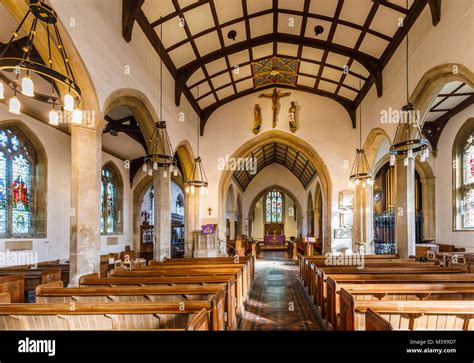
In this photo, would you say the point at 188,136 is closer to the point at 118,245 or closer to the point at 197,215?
the point at 197,215

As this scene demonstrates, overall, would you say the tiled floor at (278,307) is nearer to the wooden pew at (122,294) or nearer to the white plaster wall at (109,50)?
the wooden pew at (122,294)

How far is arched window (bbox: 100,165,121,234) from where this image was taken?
1184 cm

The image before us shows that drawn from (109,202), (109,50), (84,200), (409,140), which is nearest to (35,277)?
(84,200)

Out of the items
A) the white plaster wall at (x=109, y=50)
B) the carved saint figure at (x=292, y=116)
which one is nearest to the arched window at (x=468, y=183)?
the carved saint figure at (x=292, y=116)

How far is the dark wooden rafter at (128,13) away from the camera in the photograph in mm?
6238

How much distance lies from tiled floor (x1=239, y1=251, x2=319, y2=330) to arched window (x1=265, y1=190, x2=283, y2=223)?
15.7 m

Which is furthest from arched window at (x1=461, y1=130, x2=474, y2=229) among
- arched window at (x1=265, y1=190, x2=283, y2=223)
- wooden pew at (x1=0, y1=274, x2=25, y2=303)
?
arched window at (x1=265, y1=190, x2=283, y2=223)

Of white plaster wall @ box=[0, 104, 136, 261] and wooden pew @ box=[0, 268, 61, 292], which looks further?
white plaster wall @ box=[0, 104, 136, 261]

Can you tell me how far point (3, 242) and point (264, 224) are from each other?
18.8m

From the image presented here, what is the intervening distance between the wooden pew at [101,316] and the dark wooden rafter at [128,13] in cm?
539

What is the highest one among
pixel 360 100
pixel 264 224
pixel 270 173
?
pixel 360 100

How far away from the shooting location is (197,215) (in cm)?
1202

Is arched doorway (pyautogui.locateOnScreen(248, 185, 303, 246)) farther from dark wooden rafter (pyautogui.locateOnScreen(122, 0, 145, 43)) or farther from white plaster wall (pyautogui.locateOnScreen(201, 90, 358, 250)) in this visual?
dark wooden rafter (pyautogui.locateOnScreen(122, 0, 145, 43))
